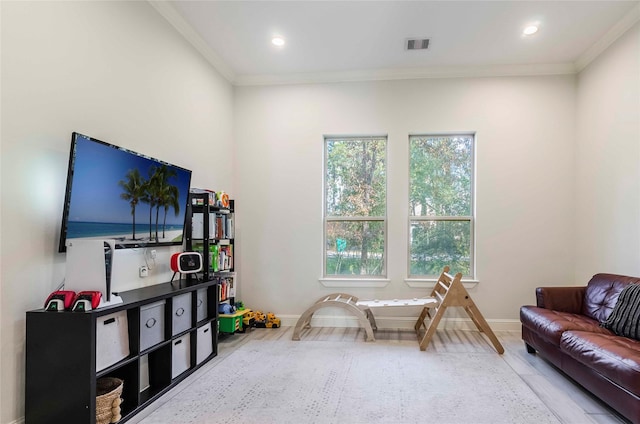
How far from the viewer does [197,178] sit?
3.85 m

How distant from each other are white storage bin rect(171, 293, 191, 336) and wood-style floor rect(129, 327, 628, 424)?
43 cm

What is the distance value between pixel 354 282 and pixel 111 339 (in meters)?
2.88

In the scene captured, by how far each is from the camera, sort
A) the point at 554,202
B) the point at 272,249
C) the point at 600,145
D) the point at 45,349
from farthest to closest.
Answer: the point at 272,249 → the point at 554,202 → the point at 600,145 → the point at 45,349

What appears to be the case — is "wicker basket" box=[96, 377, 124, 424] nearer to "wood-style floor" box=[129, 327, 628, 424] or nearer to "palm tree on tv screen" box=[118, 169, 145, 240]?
"wood-style floor" box=[129, 327, 628, 424]

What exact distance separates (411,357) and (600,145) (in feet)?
9.69

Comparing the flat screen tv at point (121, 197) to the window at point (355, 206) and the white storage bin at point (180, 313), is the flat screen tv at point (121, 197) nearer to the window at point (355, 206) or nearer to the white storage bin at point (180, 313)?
the white storage bin at point (180, 313)

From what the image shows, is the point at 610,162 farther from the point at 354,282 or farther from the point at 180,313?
the point at 180,313

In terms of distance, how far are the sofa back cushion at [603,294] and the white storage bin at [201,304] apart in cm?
338

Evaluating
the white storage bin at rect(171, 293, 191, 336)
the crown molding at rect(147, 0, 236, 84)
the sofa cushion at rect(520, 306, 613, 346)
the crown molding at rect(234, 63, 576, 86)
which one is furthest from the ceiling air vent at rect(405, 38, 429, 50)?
the white storage bin at rect(171, 293, 191, 336)

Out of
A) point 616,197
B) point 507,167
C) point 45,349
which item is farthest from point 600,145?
point 45,349

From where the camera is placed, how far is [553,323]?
2.97 meters

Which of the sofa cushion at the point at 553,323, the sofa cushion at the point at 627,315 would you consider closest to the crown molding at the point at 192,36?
the sofa cushion at the point at 553,323

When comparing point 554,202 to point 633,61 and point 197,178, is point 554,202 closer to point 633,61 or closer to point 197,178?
Result: point 633,61

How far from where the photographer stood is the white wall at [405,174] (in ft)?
14.2
